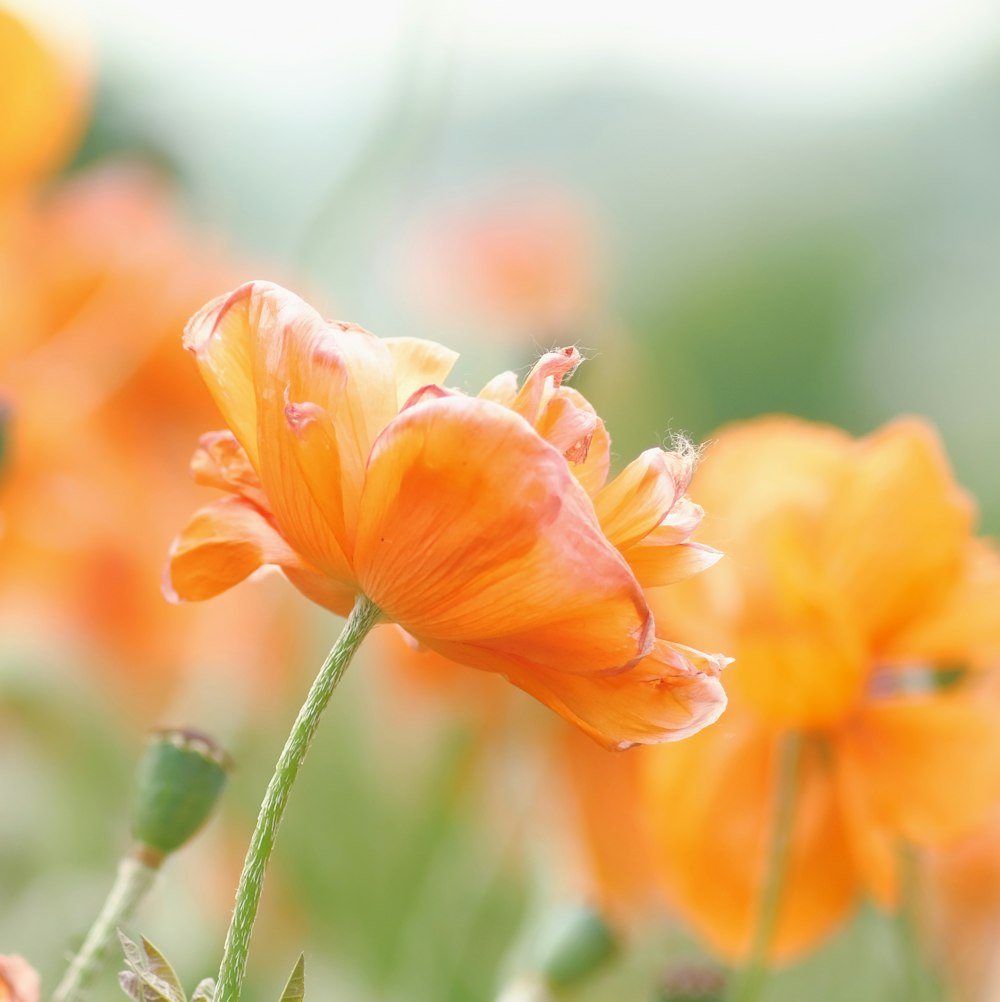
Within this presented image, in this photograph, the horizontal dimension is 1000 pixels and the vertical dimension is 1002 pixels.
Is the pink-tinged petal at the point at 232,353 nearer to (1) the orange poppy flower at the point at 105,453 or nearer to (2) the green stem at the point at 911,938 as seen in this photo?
(2) the green stem at the point at 911,938

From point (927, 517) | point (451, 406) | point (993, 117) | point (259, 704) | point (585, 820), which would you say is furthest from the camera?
point (993, 117)

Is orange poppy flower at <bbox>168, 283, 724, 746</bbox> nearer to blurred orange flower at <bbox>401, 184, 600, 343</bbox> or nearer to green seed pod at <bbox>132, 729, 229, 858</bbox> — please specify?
green seed pod at <bbox>132, 729, 229, 858</bbox>

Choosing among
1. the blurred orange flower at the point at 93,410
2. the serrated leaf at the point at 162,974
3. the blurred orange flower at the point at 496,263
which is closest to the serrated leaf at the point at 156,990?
the serrated leaf at the point at 162,974

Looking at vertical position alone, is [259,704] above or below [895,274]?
below

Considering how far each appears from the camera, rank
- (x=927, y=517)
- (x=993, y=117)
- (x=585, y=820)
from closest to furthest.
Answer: (x=927, y=517), (x=585, y=820), (x=993, y=117)

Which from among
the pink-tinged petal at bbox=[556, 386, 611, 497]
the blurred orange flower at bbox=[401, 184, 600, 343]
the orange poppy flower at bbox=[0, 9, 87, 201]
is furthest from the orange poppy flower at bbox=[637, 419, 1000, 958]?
the blurred orange flower at bbox=[401, 184, 600, 343]

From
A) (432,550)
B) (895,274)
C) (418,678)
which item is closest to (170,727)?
(432,550)

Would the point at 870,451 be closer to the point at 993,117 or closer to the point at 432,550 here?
the point at 432,550
